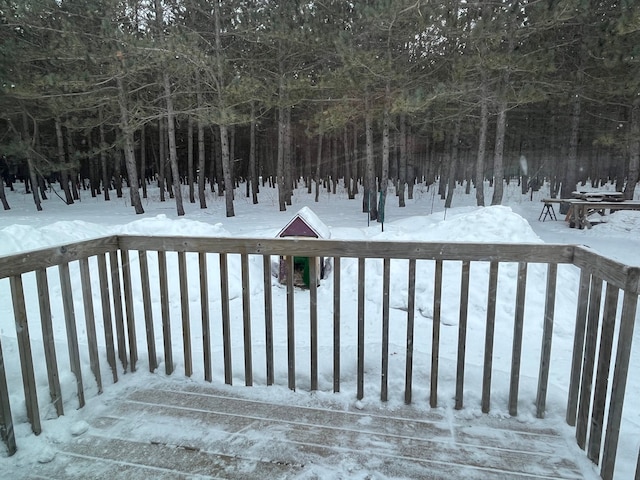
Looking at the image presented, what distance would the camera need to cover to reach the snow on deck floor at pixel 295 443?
2.17 meters

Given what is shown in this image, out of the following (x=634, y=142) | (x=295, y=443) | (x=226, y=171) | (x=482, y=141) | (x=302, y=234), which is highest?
(x=482, y=141)

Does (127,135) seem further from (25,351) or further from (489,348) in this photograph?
(489,348)

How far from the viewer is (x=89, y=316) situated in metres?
2.82

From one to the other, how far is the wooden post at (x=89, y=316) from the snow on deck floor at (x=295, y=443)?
0.81 feet

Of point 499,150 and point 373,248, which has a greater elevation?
point 499,150

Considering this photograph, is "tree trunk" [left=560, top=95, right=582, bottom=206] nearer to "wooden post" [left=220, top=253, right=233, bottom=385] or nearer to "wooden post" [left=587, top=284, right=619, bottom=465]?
"wooden post" [left=587, top=284, right=619, bottom=465]

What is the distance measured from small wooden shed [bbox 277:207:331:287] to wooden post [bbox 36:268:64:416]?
11.8 feet

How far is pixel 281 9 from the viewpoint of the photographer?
13.9 metres

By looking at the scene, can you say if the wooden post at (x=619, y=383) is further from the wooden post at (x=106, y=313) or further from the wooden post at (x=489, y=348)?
the wooden post at (x=106, y=313)

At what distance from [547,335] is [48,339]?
10.2 feet

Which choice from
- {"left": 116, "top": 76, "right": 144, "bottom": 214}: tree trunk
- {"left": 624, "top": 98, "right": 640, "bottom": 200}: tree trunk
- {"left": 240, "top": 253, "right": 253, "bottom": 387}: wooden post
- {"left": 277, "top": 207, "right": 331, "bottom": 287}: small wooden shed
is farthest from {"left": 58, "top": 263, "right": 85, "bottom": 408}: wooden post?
{"left": 624, "top": 98, "right": 640, "bottom": 200}: tree trunk

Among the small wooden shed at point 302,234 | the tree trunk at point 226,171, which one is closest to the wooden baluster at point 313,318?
the small wooden shed at point 302,234

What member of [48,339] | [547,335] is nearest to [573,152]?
[547,335]

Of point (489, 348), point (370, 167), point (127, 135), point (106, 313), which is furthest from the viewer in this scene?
point (127, 135)
